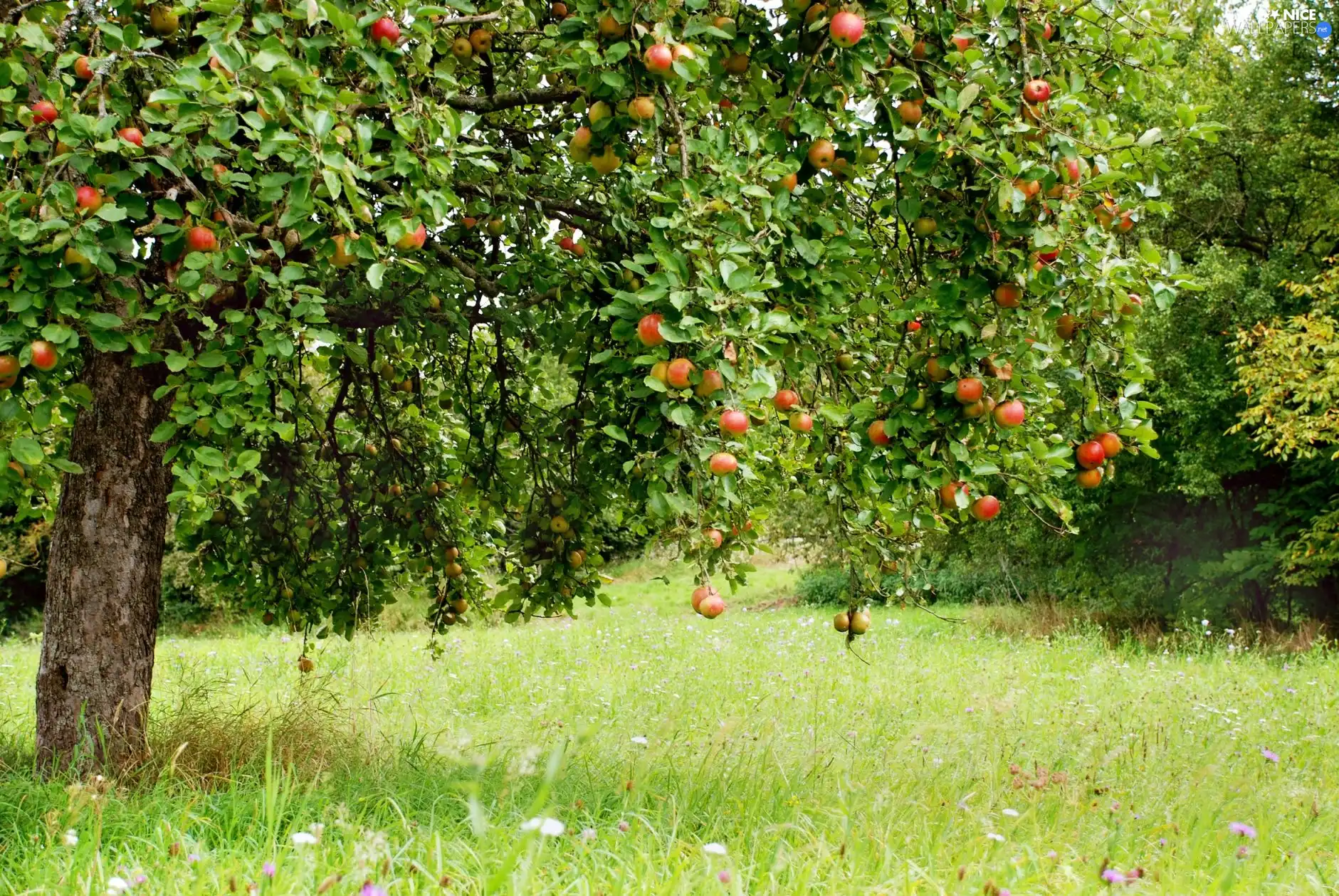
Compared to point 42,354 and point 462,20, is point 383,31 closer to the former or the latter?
point 462,20

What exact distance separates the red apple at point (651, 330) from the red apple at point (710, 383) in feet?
0.53

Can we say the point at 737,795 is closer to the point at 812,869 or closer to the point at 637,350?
the point at 812,869

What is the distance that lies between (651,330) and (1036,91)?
136 centimetres

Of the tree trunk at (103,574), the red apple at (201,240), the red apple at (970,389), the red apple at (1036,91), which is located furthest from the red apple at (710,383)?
the tree trunk at (103,574)

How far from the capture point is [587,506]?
185 inches

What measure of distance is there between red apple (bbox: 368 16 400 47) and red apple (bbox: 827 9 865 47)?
126 cm

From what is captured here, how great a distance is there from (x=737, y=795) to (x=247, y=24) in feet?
10.4

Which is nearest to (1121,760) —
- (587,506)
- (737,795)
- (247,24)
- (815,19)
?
(737,795)

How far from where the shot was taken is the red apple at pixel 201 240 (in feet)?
9.51

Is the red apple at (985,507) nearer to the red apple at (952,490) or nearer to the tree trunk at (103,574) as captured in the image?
the red apple at (952,490)

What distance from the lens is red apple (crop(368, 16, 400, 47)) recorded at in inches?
110

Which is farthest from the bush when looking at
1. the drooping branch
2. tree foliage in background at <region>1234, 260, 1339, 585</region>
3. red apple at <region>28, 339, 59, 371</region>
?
red apple at <region>28, 339, 59, 371</region>

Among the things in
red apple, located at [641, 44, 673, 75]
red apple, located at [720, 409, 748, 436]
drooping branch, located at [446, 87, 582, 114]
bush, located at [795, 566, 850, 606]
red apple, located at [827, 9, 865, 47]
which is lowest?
bush, located at [795, 566, 850, 606]

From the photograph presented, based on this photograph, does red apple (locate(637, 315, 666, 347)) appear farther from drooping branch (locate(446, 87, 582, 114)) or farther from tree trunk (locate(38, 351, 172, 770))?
tree trunk (locate(38, 351, 172, 770))
